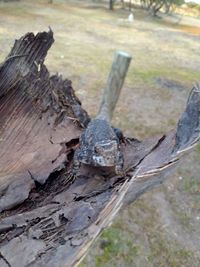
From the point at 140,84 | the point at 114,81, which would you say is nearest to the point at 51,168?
the point at 114,81

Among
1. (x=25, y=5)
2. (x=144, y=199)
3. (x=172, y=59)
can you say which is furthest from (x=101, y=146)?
(x=25, y=5)

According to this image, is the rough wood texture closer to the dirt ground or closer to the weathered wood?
the weathered wood

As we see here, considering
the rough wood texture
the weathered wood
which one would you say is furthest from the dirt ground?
the rough wood texture

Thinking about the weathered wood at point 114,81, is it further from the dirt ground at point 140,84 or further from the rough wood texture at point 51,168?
the dirt ground at point 140,84

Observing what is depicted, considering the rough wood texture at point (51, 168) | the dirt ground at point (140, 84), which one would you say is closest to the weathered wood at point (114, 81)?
the rough wood texture at point (51, 168)

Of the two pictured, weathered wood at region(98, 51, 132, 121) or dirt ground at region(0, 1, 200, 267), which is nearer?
weathered wood at region(98, 51, 132, 121)

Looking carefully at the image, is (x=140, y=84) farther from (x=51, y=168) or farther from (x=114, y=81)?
(x=51, y=168)

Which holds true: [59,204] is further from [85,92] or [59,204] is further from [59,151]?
[85,92]

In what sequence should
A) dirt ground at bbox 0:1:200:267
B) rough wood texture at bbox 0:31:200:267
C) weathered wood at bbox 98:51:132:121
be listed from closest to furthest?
rough wood texture at bbox 0:31:200:267, weathered wood at bbox 98:51:132:121, dirt ground at bbox 0:1:200:267

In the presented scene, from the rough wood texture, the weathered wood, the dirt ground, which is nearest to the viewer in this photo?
the rough wood texture
